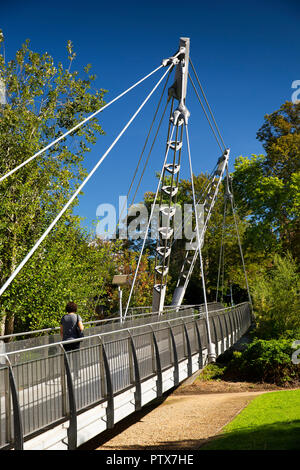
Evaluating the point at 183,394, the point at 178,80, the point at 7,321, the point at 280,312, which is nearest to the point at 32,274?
the point at 7,321

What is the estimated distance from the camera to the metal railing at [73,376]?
24.1ft

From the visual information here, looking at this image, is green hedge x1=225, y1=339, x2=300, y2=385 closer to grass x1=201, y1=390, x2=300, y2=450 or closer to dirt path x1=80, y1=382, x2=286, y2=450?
dirt path x1=80, y1=382, x2=286, y2=450

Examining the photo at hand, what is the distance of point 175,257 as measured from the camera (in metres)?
50.1

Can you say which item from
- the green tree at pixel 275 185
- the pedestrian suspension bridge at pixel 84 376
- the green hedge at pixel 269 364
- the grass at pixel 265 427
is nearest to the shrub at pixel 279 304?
the green hedge at pixel 269 364

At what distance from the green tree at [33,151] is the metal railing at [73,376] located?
10118 mm

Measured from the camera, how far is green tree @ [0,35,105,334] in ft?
74.3

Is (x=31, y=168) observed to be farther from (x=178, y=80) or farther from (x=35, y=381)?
(x=35, y=381)

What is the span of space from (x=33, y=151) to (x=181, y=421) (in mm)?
12442

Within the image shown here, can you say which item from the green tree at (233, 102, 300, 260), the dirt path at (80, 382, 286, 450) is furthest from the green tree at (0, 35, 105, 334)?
the green tree at (233, 102, 300, 260)

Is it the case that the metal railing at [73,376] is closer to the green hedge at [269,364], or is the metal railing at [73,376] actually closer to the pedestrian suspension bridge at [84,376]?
the pedestrian suspension bridge at [84,376]

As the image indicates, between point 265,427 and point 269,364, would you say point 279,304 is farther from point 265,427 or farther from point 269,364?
point 265,427

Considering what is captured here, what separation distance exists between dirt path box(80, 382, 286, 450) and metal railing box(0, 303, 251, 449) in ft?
8.70

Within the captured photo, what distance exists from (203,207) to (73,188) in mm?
11067

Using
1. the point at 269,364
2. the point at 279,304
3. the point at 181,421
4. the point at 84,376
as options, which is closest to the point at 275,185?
the point at 279,304
